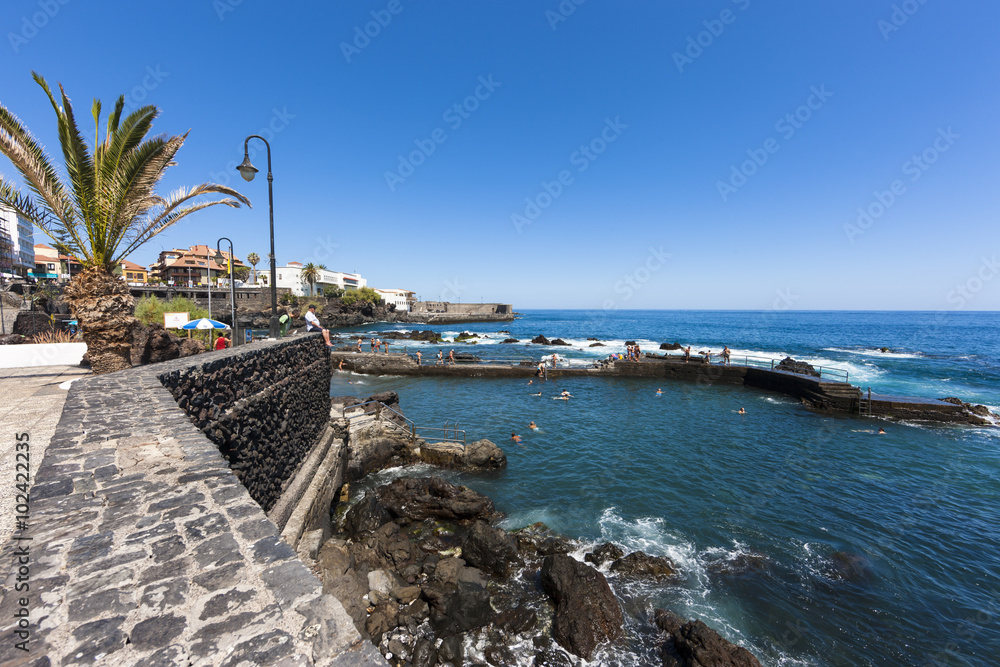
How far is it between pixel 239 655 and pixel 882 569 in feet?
48.5

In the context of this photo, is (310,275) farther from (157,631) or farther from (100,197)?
(157,631)

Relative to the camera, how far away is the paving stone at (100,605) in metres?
2.02

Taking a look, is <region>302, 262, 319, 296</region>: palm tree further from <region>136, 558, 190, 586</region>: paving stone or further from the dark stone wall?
<region>136, 558, 190, 586</region>: paving stone

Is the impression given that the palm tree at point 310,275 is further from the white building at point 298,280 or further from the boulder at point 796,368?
the boulder at point 796,368

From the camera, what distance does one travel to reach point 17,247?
189 feet

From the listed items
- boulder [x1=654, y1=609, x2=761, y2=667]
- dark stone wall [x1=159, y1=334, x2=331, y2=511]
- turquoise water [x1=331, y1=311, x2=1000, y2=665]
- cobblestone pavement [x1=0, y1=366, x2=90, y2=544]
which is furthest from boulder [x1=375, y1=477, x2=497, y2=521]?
cobblestone pavement [x1=0, y1=366, x2=90, y2=544]

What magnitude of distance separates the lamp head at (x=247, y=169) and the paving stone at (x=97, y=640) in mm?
12397

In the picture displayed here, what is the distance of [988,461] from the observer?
17188 millimetres

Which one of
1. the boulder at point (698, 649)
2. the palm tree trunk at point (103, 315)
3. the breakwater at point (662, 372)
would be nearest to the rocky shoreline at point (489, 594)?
the boulder at point (698, 649)

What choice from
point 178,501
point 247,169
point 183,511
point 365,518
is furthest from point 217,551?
point 247,169

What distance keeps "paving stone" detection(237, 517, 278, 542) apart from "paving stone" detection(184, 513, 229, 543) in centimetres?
11

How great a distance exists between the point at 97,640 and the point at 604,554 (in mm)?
10463

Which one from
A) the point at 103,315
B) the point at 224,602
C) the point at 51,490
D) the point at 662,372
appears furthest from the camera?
the point at 662,372

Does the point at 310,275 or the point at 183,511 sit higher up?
the point at 310,275
